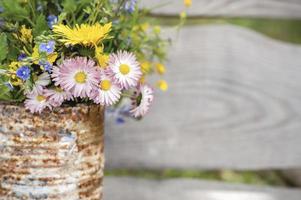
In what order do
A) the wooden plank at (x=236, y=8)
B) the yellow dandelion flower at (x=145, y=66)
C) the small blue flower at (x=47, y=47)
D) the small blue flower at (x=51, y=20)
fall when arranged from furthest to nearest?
the wooden plank at (x=236, y=8), the yellow dandelion flower at (x=145, y=66), the small blue flower at (x=51, y=20), the small blue flower at (x=47, y=47)

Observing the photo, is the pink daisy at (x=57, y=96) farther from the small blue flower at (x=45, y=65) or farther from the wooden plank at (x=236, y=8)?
the wooden plank at (x=236, y=8)

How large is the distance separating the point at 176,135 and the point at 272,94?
0.24 m

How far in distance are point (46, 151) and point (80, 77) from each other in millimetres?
133

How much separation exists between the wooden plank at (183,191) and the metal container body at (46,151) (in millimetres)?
395

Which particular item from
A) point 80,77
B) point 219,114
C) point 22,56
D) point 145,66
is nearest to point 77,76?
point 80,77

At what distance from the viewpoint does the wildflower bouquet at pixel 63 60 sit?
927 millimetres

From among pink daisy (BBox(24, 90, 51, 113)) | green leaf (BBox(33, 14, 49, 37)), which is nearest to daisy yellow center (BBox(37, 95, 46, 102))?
pink daisy (BBox(24, 90, 51, 113))

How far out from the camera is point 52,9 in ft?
3.56

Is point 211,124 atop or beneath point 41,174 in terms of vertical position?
atop

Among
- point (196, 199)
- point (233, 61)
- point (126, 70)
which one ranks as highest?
point (233, 61)

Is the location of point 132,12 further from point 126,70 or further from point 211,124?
point 211,124

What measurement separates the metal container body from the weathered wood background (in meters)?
0.38

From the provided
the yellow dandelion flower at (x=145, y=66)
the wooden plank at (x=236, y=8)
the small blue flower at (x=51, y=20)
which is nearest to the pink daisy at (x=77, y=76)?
the small blue flower at (x=51, y=20)

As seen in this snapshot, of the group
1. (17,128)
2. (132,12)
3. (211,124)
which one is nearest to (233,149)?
(211,124)
